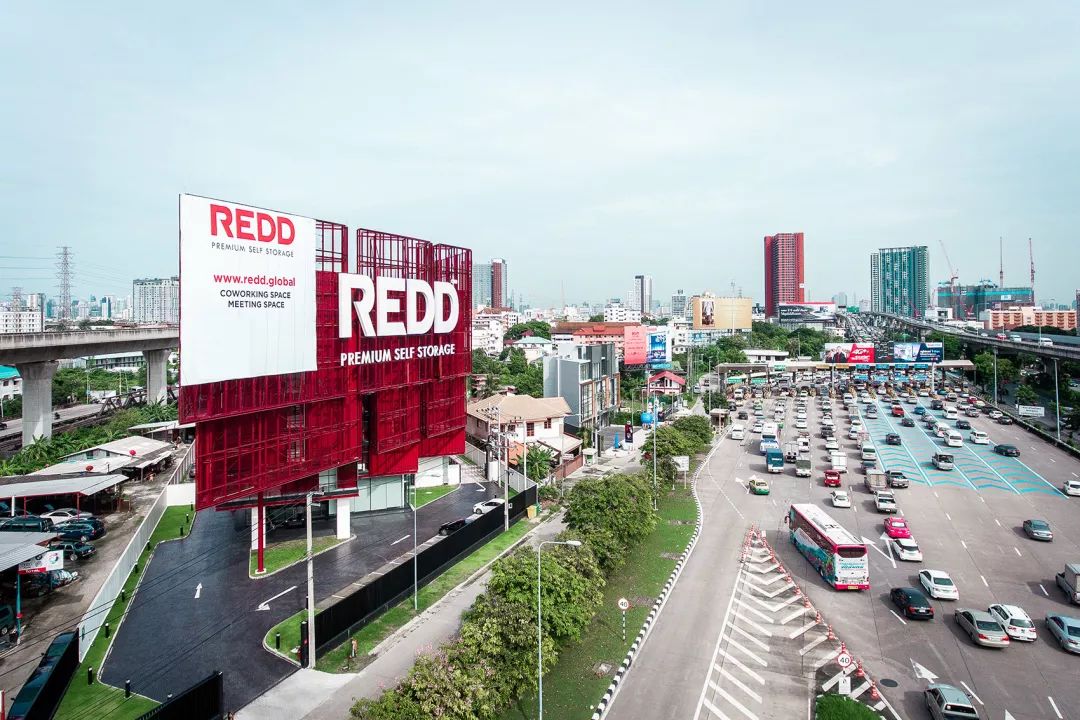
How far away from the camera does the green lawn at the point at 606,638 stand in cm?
2006

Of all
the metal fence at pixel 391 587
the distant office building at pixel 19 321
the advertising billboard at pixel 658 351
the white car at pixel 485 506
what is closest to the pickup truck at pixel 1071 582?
the metal fence at pixel 391 587

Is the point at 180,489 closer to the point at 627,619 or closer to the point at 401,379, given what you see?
the point at 401,379

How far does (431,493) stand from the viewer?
46.6 meters

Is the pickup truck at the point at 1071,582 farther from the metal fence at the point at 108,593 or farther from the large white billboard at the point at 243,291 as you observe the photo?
the metal fence at the point at 108,593

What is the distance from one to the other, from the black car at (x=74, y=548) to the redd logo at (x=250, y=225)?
20.0 meters

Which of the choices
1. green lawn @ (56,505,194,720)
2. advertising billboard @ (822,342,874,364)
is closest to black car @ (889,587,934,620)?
green lawn @ (56,505,194,720)

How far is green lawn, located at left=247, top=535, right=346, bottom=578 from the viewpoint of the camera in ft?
104

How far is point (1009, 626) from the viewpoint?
23.5 meters

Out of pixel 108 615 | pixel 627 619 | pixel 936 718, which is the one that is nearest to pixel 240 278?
pixel 108 615

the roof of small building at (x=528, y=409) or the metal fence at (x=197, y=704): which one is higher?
the roof of small building at (x=528, y=409)

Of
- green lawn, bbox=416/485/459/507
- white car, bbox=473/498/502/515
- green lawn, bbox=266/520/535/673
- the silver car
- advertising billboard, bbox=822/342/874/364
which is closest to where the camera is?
the silver car

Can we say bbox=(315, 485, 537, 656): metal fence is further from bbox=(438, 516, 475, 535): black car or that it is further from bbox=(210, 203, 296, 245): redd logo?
bbox=(210, 203, 296, 245): redd logo

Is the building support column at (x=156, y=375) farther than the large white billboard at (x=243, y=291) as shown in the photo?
Yes

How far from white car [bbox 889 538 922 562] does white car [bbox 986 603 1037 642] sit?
7327 mm
